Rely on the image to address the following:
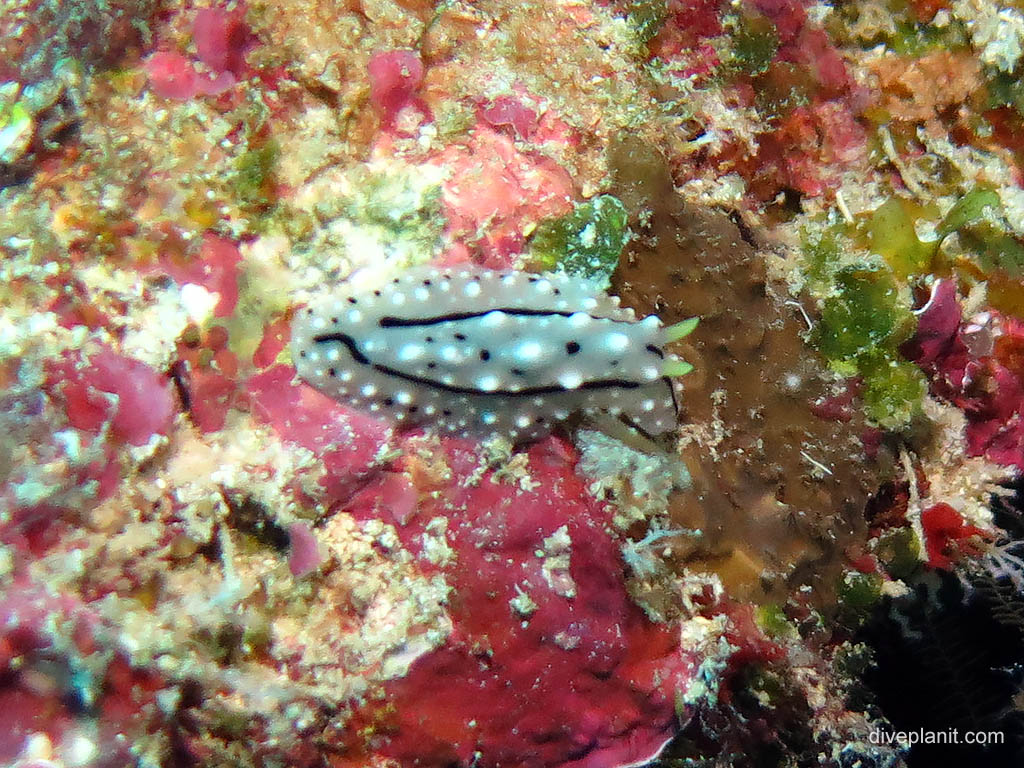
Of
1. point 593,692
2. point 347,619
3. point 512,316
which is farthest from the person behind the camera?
point 593,692

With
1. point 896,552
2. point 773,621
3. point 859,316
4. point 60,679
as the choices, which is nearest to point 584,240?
point 859,316

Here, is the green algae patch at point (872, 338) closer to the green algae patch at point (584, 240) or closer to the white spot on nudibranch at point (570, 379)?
the green algae patch at point (584, 240)

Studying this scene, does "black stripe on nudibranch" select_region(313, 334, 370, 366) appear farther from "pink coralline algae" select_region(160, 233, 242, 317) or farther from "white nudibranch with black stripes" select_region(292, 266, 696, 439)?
"pink coralline algae" select_region(160, 233, 242, 317)

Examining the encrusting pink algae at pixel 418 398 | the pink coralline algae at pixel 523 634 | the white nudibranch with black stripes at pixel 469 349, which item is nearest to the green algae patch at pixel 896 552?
the encrusting pink algae at pixel 418 398

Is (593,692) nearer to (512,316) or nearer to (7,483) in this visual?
(512,316)

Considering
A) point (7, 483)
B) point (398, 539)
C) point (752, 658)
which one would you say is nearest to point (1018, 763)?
point (752, 658)
